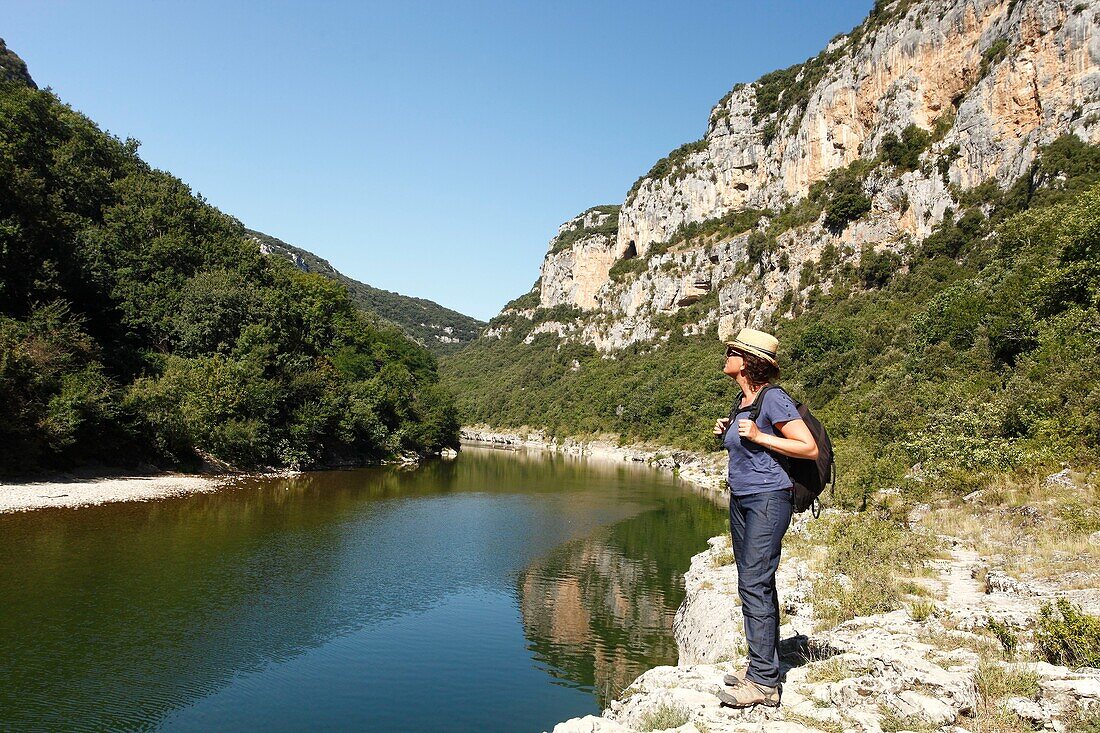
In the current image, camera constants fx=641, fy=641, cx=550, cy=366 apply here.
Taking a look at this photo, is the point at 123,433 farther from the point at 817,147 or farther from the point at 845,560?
the point at 817,147

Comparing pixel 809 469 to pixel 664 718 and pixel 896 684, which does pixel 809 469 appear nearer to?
pixel 896 684

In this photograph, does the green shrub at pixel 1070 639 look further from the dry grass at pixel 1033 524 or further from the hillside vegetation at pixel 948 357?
the hillside vegetation at pixel 948 357

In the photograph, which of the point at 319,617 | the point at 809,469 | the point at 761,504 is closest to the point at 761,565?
the point at 761,504

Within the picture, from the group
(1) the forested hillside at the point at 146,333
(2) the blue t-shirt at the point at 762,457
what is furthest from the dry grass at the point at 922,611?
(1) the forested hillside at the point at 146,333

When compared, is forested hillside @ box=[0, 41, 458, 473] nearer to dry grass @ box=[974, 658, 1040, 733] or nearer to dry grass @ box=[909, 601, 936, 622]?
dry grass @ box=[909, 601, 936, 622]

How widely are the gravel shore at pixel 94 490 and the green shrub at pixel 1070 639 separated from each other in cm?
2631

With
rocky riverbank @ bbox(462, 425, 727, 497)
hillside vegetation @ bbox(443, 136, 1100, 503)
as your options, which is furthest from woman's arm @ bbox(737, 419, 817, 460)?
rocky riverbank @ bbox(462, 425, 727, 497)

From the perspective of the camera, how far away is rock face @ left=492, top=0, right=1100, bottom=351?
57438mm

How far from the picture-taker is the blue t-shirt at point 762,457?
4879 millimetres

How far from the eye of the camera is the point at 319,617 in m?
13.7

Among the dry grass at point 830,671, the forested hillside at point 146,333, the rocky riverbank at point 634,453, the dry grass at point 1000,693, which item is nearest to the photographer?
the dry grass at point 1000,693

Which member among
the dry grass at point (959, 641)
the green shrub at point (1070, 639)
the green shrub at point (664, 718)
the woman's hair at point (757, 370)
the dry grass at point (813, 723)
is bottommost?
the green shrub at point (664, 718)

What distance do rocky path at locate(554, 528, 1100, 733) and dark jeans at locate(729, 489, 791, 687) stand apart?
1.27ft

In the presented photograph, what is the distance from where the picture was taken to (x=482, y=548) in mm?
22031
